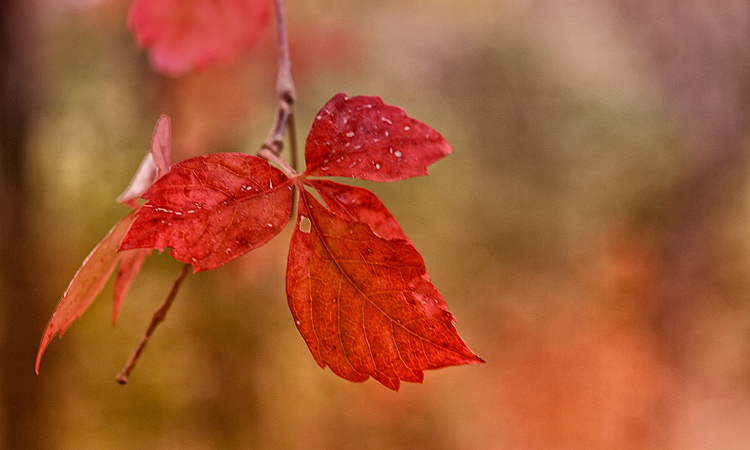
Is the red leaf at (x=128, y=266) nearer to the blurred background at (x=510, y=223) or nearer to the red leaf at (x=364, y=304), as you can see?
the red leaf at (x=364, y=304)

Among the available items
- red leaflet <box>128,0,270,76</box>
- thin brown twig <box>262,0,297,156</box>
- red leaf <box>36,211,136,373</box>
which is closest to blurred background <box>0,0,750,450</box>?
red leaflet <box>128,0,270,76</box>

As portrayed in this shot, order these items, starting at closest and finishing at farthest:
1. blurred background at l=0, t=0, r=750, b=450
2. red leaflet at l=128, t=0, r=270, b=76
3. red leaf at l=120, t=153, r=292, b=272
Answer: red leaf at l=120, t=153, r=292, b=272 → red leaflet at l=128, t=0, r=270, b=76 → blurred background at l=0, t=0, r=750, b=450

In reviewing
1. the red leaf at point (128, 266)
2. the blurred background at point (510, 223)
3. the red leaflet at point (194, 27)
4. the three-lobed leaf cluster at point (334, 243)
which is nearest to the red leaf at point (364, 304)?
the three-lobed leaf cluster at point (334, 243)

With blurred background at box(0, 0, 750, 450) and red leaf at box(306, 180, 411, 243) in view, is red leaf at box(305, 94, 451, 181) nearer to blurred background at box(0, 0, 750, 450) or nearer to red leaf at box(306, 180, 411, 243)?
red leaf at box(306, 180, 411, 243)

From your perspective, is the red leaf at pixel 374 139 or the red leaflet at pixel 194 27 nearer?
the red leaf at pixel 374 139

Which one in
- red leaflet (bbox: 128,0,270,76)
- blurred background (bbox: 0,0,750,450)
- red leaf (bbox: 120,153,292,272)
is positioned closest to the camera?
red leaf (bbox: 120,153,292,272)

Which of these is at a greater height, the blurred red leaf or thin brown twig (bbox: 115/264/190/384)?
the blurred red leaf

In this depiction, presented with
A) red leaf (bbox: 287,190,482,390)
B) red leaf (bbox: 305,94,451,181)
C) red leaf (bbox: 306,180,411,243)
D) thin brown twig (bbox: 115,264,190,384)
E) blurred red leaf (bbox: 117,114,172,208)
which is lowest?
thin brown twig (bbox: 115,264,190,384)

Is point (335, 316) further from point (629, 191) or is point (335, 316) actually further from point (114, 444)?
point (629, 191)
